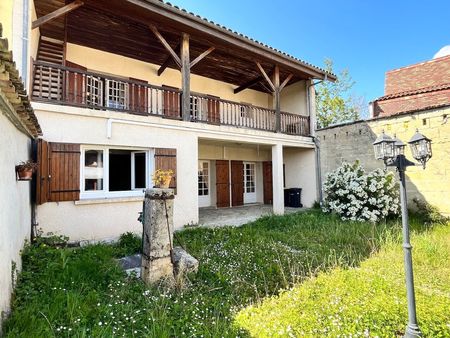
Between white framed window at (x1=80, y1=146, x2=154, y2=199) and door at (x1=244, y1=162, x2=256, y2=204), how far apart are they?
6987mm

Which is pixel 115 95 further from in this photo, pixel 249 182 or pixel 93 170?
pixel 249 182

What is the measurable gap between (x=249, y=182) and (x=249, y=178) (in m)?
0.21

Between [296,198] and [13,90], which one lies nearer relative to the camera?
[13,90]

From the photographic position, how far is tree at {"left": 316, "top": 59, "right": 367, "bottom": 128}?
970 inches

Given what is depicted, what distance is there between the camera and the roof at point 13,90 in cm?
193

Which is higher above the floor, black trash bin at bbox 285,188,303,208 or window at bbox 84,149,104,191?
window at bbox 84,149,104,191

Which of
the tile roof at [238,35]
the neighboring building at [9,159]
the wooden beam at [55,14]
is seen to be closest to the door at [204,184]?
the tile roof at [238,35]

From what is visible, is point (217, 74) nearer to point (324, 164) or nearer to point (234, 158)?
point (234, 158)

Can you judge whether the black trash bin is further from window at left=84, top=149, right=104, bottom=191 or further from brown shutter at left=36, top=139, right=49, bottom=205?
brown shutter at left=36, top=139, right=49, bottom=205

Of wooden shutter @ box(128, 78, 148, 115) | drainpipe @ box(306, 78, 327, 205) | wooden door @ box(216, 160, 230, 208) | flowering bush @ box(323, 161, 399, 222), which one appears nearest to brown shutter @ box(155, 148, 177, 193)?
wooden shutter @ box(128, 78, 148, 115)

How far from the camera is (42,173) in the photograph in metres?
5.35

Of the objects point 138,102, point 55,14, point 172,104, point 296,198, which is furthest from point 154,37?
point 296,198

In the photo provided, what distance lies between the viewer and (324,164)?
36.7 ft

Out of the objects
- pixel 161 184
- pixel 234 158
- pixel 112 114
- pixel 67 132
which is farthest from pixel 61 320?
pixel 234 158
